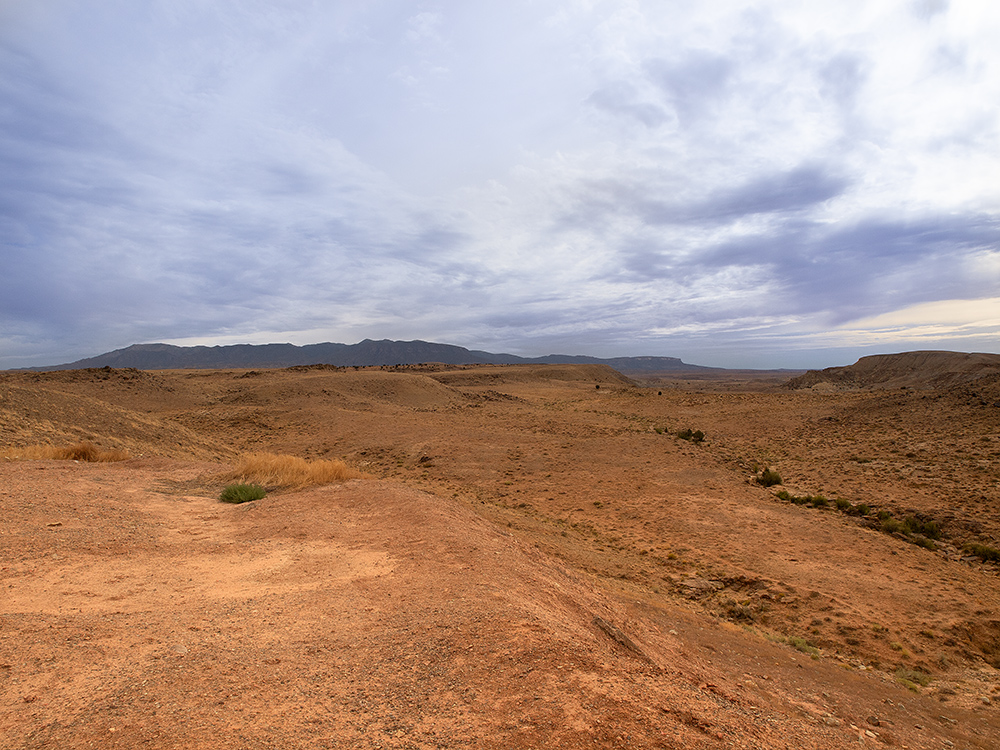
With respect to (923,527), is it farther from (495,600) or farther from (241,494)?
(241,494)

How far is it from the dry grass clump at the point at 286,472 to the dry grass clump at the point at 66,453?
12.1 ft

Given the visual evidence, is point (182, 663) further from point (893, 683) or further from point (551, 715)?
point (893, 683)

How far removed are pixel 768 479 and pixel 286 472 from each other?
1415 centimetres

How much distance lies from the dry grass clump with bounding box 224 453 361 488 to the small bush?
12.4 m

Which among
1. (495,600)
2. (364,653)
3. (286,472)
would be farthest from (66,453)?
(495,600)

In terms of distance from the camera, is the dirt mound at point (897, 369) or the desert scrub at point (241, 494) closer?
the desert scrub at point (241, 494)

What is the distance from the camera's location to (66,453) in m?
11.5

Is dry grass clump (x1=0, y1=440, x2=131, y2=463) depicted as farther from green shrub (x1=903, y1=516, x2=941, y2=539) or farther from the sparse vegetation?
green shrub (x1=903, y1=516, x2=941, y2=539)

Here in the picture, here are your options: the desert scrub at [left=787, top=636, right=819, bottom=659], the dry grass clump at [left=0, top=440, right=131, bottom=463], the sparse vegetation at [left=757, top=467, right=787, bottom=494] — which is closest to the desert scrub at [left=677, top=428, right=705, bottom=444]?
the sparse vegetation at [left=757, top=467, right=787, bottom=494]

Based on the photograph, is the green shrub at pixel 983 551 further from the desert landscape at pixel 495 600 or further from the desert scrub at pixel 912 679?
the desert scrub at pixel 912 679

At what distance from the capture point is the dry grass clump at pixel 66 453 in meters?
11.0

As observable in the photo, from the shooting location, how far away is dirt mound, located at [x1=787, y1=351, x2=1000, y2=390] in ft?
142

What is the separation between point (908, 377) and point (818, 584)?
53338mm

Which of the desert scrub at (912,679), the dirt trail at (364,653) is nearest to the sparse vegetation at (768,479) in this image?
the desert scrub at (912,679)
